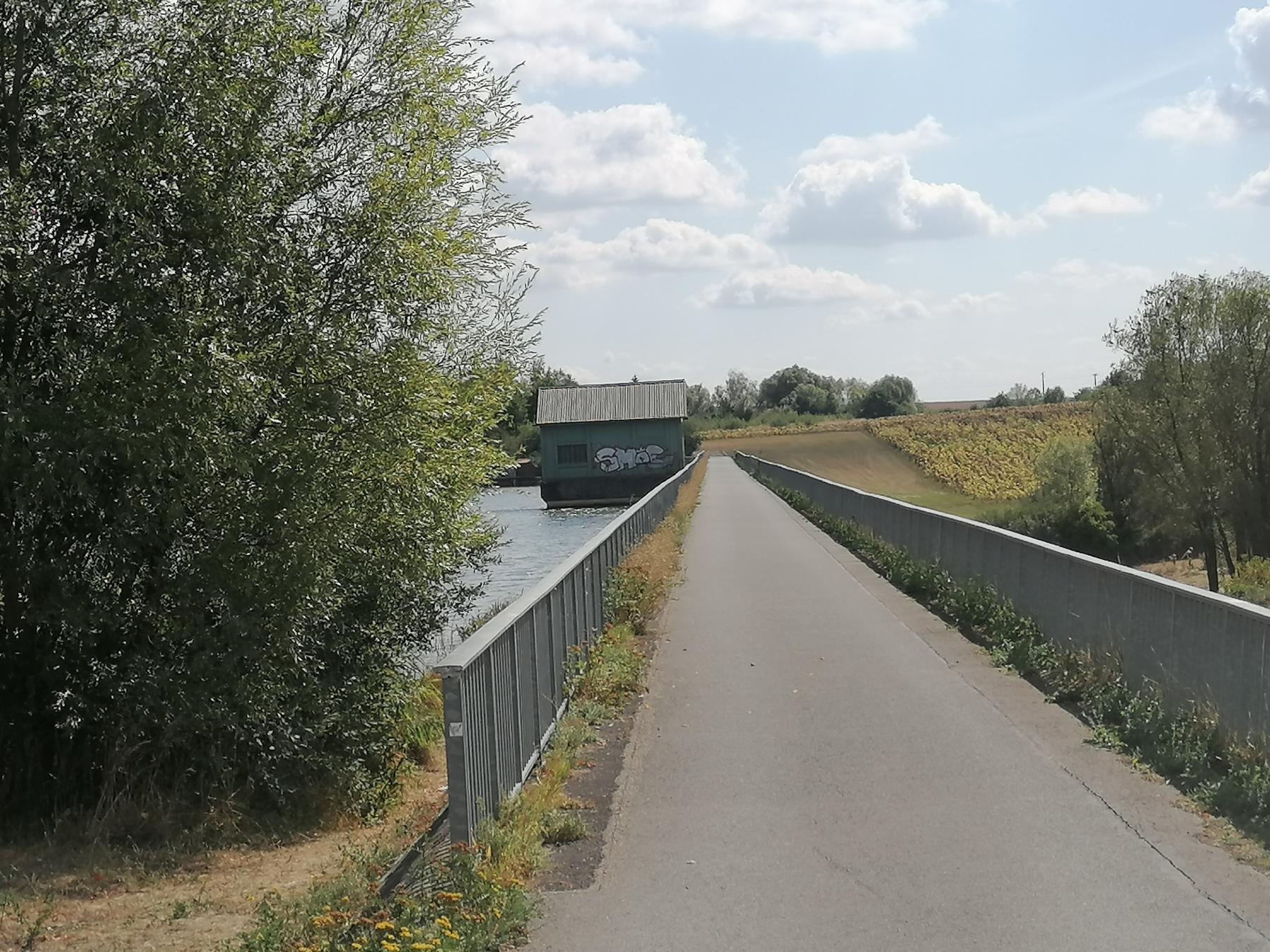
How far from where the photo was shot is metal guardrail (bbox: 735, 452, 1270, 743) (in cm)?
805

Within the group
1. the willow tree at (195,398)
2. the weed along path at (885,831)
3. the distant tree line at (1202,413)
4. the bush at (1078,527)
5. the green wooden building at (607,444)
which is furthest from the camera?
the green wooden building at (607,444)

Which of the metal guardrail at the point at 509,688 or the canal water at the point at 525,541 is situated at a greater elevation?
the metal guardrail at the point at 509,688

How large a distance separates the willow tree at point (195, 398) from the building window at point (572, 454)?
79.0 m

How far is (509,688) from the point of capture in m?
A: 7.75

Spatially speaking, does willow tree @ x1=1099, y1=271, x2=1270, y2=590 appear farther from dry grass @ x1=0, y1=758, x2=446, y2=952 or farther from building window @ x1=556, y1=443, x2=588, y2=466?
dry grass @ x1=0, y1=758, x2=446, y2=952

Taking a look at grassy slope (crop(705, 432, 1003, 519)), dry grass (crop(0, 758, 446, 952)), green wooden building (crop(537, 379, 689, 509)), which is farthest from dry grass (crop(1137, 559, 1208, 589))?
dry grass (crop(0, 758, 446, 952))

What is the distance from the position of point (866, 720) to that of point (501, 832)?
456 cm

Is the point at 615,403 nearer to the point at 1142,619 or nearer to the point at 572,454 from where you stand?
the point at 572,454

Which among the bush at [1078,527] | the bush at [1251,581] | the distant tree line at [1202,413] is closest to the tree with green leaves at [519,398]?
the bush at [1251,581]

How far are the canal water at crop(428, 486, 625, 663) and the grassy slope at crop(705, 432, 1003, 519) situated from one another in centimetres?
2009

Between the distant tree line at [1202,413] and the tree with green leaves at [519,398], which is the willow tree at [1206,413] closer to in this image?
the distant tree line at [1202,413]

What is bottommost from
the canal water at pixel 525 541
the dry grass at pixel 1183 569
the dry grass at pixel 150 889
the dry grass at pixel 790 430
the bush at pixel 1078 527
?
the dry grass at pixel 1183 569

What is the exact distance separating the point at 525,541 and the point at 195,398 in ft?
128

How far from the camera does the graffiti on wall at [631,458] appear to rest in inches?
3529
